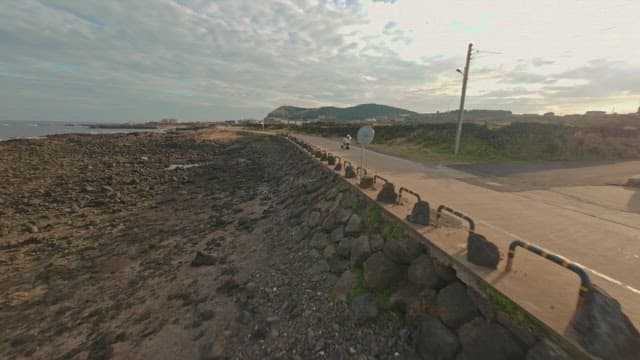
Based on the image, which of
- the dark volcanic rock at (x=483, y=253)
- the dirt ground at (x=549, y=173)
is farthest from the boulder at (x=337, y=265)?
the dirt ground at (x=549, y=173)

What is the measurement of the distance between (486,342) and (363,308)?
7.14ft

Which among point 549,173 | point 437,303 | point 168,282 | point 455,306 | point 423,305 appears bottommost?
point 168,282

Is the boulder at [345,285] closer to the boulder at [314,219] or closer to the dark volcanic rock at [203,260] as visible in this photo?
the boulder at [314,219]

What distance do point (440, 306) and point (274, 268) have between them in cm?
480

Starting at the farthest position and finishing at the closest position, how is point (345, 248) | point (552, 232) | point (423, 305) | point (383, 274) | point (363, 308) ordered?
point (345, 248) → point (552, 232) → point (383, 274) → point (363, 308) → point (423, 305)

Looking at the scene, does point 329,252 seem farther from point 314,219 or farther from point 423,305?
point 423,305

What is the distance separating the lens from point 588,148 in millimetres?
20453

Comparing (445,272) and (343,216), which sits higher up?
(445,272)

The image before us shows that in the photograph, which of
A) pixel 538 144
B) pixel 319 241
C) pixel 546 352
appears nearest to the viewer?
pixel 546 352

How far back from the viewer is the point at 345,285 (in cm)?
615

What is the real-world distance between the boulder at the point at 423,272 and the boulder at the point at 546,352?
1711 millimetres

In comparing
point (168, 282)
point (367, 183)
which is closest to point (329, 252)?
point (367, 183)

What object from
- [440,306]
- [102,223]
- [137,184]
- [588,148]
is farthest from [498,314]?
[588,148]

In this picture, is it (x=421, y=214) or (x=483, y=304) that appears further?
(x=421, y=214)
